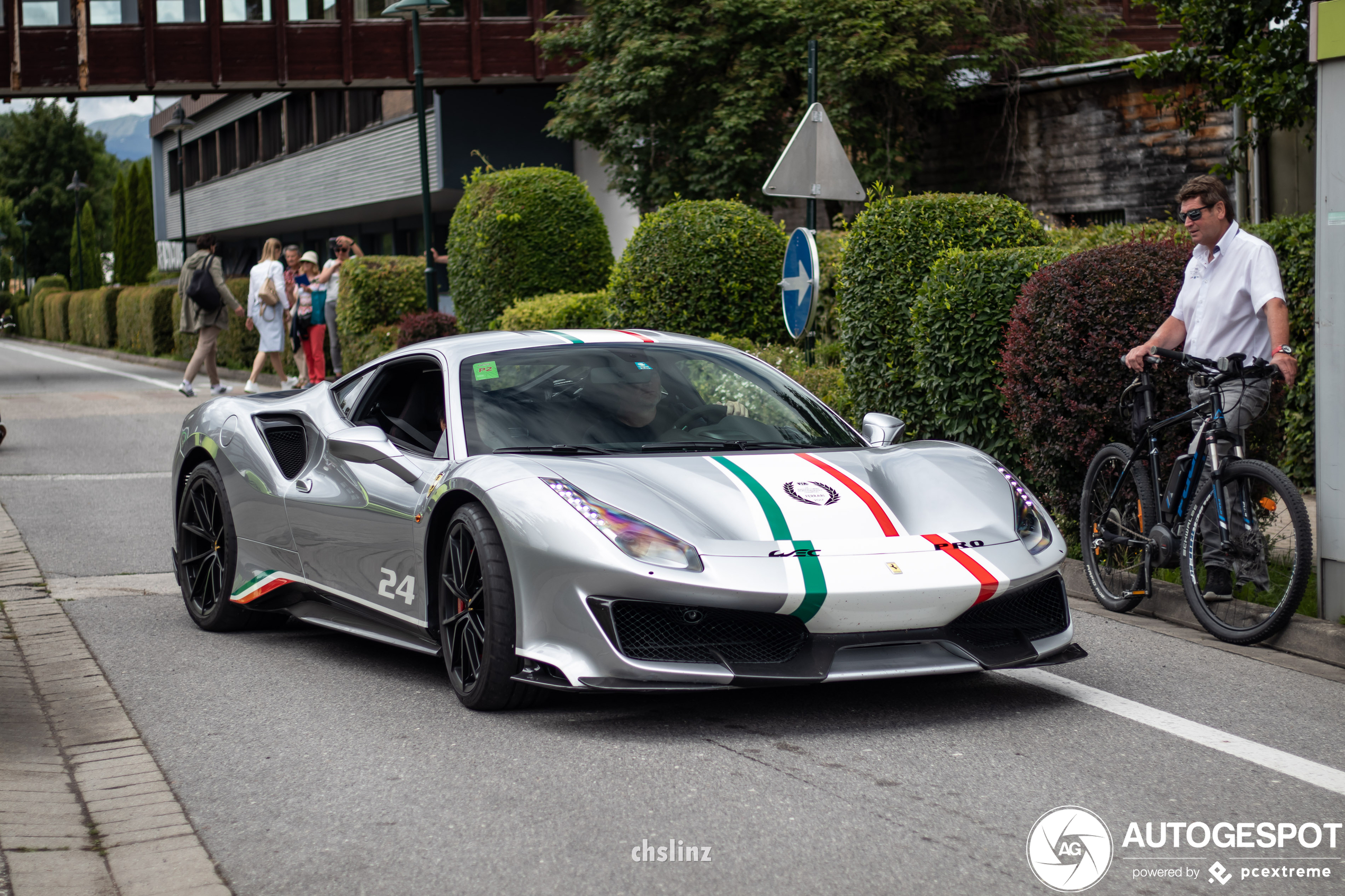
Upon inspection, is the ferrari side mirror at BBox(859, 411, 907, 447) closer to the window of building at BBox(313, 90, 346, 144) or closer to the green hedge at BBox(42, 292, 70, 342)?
the window of building at BBox(313, 90, 346, 144)

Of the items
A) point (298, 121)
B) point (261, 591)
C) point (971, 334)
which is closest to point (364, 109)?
point (298, 121)

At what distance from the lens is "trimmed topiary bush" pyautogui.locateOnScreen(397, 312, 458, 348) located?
791 inches

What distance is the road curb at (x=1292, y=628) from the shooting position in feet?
19.4

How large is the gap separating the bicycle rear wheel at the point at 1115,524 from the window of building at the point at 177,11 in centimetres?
2754

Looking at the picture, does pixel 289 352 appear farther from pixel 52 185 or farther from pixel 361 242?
pixel 52 185

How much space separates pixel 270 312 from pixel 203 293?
90cm

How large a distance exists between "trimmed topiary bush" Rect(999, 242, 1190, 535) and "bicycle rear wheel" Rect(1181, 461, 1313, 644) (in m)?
0.91

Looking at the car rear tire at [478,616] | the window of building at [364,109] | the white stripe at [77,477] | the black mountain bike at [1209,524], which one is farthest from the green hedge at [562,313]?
the window of building at [364,109]

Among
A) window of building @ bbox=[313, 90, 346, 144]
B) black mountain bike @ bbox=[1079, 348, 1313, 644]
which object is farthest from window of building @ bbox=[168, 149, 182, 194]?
black mountain bike @ bbox=[1079, 348, 1313, 644]

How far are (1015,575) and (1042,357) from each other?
10.0ft

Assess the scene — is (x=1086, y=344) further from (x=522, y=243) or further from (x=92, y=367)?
(x=92, y=367)

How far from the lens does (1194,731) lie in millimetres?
4836

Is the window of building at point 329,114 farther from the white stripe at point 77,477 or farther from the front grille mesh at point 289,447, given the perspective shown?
the front grille mesh at point 289,447

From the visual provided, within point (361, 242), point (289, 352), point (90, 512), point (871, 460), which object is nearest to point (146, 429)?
point (90, 512)
